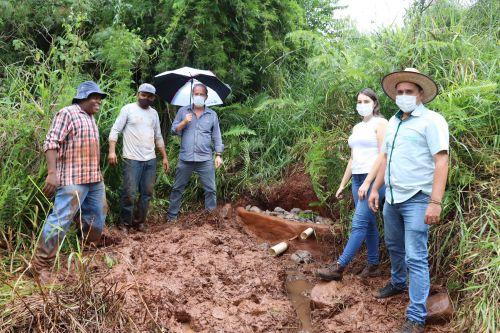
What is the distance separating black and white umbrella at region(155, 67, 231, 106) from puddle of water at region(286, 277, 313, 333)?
8.80ft

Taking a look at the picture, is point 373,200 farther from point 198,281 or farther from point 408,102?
point 198,281

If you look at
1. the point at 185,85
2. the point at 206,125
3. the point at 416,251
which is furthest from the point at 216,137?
the point at 416,251

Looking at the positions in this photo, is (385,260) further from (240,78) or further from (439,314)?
(240,78)

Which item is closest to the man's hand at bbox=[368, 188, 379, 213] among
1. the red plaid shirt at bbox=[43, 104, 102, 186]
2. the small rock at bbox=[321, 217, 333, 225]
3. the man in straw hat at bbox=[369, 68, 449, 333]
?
the man in straw hat at bbox=[369, 68, 449, 333]

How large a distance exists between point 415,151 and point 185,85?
3654 millimetres

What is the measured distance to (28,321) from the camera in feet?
9.82

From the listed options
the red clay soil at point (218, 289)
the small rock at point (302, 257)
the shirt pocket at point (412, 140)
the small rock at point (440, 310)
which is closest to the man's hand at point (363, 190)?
the shirt pocket at point (412, 140)

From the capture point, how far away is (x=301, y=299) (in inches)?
173

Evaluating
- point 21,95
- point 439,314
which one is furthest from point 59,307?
point 21,95

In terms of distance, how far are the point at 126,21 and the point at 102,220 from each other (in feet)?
13.3

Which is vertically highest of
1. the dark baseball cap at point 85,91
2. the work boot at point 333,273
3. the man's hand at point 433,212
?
the dark baseball cap at point 85,91

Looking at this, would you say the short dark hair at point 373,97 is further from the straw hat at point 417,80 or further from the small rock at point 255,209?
the small rock at point 255,209

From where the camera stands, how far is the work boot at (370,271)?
4.38m

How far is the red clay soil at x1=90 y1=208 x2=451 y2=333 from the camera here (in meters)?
3.73
